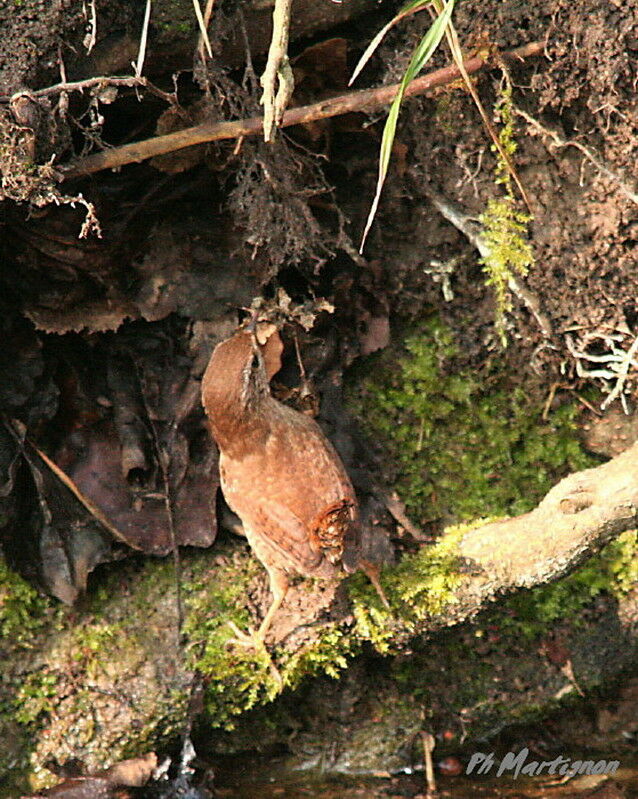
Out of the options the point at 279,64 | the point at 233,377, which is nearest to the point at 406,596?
the point at 233,377

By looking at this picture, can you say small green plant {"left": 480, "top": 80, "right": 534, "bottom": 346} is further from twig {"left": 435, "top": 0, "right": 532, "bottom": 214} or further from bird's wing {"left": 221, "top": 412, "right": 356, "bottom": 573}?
bird's wing {"left": 221, "top": 412, "right": 356, "bottom": 573}

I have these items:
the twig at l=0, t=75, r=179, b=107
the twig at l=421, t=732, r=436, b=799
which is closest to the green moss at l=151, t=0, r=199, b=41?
the twig at l=0, t=75, r=179, b=107

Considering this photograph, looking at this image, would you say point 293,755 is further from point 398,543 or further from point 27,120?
point 27,120

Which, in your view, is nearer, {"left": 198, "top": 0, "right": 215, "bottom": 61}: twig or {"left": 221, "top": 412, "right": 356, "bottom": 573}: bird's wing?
{"left": 198, "top": 0, "right": 215, "bottom": 61}: twig

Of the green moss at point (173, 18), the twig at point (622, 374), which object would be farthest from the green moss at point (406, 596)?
the green moss at point (173, 18)

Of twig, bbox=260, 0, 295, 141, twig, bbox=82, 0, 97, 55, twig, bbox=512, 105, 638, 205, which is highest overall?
twig, bbox=82, 0, 97, 55

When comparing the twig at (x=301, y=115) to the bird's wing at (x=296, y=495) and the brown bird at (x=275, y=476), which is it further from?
the bird's wing at (x=296, y=495)

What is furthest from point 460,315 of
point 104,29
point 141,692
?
point 141,692
